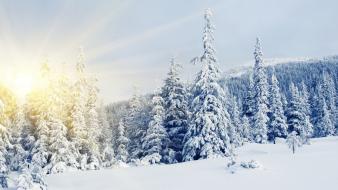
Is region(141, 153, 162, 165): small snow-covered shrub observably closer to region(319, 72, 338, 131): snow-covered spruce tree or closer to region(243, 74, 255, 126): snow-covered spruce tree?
region(243, 74, 255, 126): snow-covered spruce tree

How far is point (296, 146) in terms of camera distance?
99.7 feet

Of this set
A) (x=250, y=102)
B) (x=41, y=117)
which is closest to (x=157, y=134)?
(x=41, y=117)

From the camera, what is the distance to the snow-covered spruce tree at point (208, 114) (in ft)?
115

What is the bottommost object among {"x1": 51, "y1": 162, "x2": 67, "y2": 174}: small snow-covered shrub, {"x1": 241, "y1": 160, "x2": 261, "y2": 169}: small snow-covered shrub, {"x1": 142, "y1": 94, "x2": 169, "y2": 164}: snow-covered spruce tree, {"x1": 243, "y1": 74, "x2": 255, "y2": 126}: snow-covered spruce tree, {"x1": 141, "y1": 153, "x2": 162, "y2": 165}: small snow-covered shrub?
{"x1": 51, "y1": 162, "x2": 67, "y2": 174}: small snow-covered shrub

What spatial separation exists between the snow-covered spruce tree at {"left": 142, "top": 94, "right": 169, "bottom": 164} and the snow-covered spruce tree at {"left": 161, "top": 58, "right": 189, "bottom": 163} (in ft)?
1.71

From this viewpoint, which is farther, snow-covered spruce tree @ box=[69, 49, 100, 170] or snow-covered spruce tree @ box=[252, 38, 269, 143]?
snow-covered spruce tree @ box=[252, 38, 269, 143]

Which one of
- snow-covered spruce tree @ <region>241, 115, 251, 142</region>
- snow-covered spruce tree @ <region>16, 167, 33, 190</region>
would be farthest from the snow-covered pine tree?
snow-covered spruce tree @ <region>241, 115, 251, 142</region>

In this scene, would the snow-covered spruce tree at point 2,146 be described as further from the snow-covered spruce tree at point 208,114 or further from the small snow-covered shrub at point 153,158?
the snow-covered spruce tree at point 208,114

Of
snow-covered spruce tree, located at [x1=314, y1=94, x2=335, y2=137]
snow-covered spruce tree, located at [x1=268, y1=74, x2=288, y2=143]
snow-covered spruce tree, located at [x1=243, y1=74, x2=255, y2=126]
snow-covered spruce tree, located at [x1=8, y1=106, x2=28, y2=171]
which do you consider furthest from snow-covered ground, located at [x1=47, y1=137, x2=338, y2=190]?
snow-covered spruce tree, located at [x1=314, y1=94, x2=335, y2=137]

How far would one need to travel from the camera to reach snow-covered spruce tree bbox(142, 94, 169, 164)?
39.0 metres

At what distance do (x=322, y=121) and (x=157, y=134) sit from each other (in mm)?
61041

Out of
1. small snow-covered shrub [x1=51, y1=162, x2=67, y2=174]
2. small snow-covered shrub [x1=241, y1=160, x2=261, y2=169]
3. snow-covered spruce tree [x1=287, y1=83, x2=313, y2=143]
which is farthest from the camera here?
snow-covered spruce tree [x1=287, y1=83, x2=313, y2=143]

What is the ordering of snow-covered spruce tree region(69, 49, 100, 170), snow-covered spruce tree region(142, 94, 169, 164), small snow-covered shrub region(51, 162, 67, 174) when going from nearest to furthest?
small snow-covered shrub region(51, 162, 67, 174) → snow-covered spruce tree region(142, 94, 169, 164) → snow-covered spruce tree region(69, 49, 100, 170)

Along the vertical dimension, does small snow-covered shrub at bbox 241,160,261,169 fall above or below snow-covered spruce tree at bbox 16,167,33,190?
above
